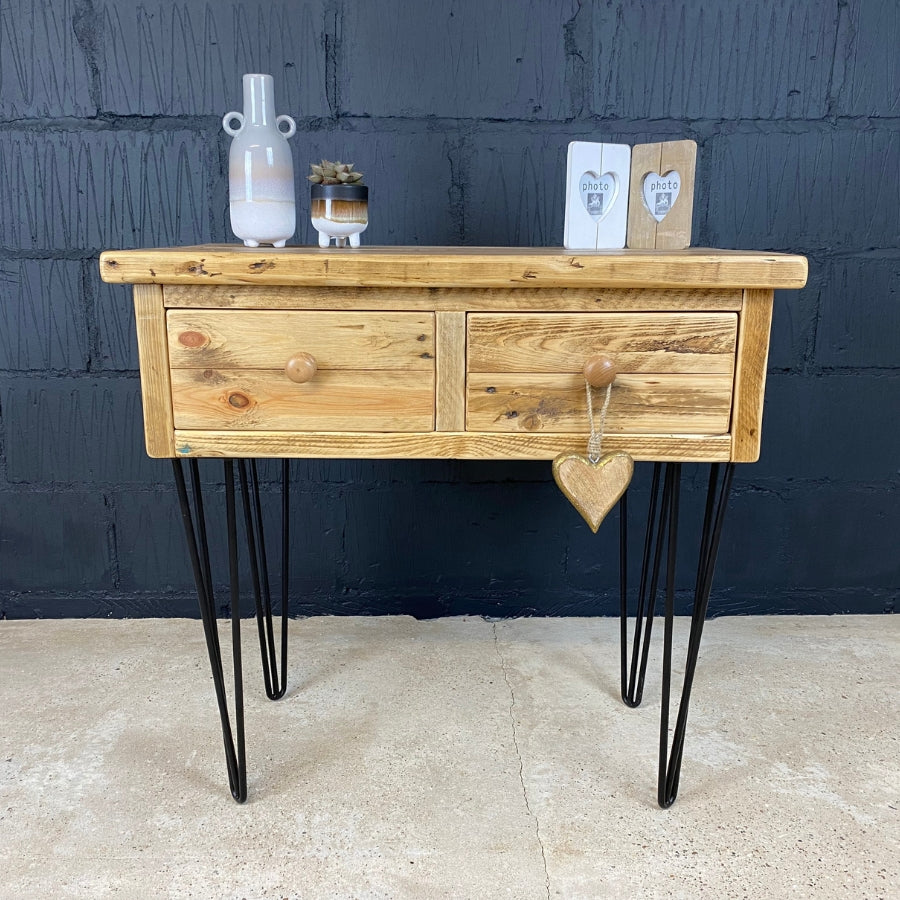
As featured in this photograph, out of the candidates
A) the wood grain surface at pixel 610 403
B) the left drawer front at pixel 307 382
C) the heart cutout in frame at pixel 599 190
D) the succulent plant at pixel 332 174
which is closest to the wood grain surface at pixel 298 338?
the left drawer front at pixel 307 382

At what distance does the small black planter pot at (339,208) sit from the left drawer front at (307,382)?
290 millimetres

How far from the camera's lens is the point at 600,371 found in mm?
1084

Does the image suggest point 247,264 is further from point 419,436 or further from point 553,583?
point 553,583

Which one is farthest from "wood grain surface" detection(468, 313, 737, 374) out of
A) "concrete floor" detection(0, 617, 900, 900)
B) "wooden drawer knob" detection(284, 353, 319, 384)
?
"concrete floor" detection(0, 617, 900, 900)

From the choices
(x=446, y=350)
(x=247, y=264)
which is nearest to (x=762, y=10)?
(x=446, y=350)

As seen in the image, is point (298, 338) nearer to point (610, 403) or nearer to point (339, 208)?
point (339, 208)

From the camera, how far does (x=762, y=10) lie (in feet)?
5.69

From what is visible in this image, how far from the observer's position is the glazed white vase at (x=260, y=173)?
124 centimetres

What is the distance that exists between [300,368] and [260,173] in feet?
1.22

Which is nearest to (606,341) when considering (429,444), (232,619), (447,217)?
(429,444)

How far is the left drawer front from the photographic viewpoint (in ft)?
3.62

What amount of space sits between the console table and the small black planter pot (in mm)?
235

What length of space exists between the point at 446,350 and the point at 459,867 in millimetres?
746

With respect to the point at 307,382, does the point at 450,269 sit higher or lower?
higher
